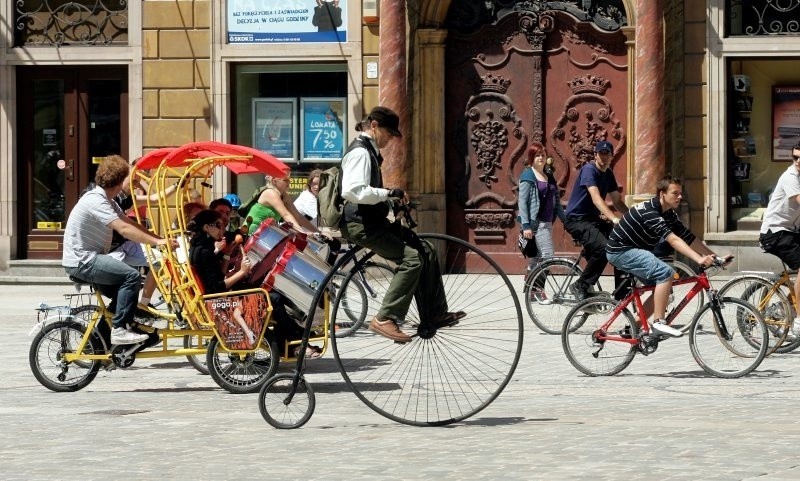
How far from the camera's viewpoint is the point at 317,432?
9859 millimetres

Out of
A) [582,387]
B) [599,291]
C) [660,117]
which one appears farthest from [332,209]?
[660,117]

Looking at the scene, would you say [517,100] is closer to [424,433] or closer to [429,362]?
[429,362]

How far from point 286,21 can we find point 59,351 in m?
11.5

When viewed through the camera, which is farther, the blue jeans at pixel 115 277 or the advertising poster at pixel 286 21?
the advertising poster at pixel 286 21

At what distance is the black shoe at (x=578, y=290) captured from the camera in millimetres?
15766

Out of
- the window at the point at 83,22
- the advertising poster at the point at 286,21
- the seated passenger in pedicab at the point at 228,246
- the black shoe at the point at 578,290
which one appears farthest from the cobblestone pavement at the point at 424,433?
the window at the point at 83,22

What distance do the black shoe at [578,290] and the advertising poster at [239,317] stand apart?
476 centimetres

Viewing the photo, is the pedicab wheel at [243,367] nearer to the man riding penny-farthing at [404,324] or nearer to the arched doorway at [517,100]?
the man riding penny-farthing at [404,324]

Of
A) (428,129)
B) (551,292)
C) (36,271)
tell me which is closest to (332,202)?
(551,292)

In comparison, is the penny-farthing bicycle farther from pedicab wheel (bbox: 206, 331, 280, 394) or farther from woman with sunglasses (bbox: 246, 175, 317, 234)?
woman with sunglasses (bbox: 246, 175, 317, 234)

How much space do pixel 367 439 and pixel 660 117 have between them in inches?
493

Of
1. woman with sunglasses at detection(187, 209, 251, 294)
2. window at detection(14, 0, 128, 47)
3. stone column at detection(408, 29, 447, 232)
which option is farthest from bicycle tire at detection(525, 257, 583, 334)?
window at detection(14, 0, 128, 47)

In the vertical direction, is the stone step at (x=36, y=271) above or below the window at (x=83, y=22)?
below

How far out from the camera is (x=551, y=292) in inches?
640
